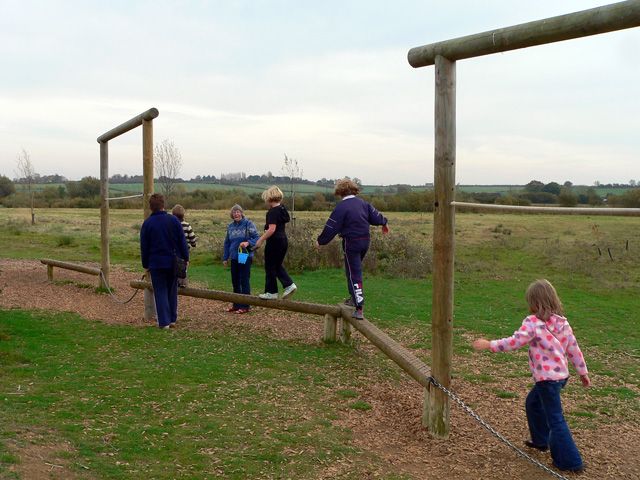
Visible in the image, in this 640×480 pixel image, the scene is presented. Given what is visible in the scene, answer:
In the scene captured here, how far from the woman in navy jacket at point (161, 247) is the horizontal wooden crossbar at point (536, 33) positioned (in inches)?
182

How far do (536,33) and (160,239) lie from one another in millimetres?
5842

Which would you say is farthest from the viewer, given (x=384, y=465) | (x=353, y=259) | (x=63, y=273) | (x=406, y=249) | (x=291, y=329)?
(x=406, y=249)

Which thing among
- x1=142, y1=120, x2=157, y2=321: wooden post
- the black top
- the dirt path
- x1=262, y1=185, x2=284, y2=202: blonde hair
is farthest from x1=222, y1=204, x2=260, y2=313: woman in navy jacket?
the dirt path

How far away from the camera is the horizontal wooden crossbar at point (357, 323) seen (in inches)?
218

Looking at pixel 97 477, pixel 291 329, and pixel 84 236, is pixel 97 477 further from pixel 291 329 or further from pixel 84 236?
pixel 84 236

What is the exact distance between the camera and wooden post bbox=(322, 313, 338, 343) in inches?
325

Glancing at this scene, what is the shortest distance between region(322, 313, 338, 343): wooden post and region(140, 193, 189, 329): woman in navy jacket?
2.18m

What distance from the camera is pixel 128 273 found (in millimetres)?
15766

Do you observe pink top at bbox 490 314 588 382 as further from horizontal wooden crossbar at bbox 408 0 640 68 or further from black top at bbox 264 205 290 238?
black top at bbox 264 205 290 238

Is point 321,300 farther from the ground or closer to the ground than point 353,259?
closer to the ground

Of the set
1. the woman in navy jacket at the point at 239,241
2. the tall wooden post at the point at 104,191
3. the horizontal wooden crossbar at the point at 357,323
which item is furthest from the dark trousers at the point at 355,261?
the tall wooden post at the point at 104,191

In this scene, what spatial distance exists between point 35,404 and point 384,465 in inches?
114

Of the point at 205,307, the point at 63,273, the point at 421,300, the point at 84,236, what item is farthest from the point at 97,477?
the point at 84,236

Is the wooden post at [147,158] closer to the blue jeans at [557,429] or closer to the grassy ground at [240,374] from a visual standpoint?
the grassy ground at [240,374]
